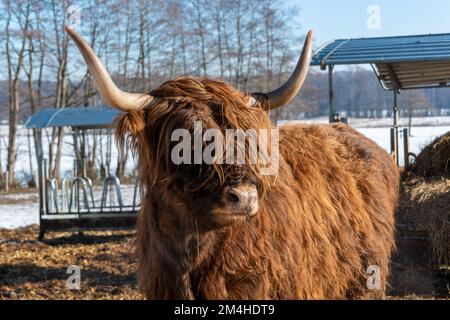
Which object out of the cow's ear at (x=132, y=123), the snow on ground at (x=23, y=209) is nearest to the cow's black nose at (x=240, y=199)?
the cow's ear at (x=132, y=123)

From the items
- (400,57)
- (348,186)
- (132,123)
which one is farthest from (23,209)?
(132,123)

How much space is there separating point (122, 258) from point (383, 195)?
18.7 feet

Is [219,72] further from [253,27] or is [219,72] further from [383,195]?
[383,195]

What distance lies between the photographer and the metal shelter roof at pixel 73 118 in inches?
469

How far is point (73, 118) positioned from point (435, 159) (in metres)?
7.70

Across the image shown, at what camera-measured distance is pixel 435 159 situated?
7.93 meters

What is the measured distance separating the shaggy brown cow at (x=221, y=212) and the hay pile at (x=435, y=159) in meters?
4.32

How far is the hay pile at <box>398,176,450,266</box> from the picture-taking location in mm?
6902

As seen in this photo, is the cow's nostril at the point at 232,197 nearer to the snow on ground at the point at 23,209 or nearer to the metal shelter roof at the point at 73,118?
the metal shelter roof at the point at 73,118

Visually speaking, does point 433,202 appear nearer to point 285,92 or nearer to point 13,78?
point 285,92

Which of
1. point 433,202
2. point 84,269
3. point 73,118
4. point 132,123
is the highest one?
point 73,118

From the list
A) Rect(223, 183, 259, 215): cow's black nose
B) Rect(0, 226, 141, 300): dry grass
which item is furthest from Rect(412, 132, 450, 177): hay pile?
Rect(223, 183, 259, 215): cow's black nose

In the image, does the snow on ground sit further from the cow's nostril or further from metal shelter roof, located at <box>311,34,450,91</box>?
the cow's nostril

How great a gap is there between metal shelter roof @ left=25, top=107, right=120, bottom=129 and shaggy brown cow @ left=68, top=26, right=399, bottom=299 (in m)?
8.35
